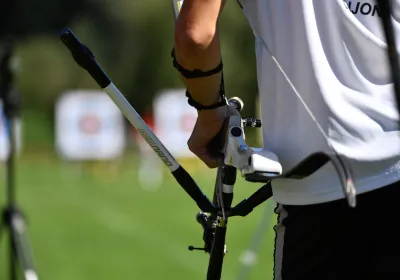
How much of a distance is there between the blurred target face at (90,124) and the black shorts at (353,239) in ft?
57.1

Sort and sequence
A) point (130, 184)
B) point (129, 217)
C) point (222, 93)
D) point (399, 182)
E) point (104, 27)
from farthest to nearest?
point (104, 27) < point (130, 184) < point (129, 217) < point (222, 93) < point (399, 182)

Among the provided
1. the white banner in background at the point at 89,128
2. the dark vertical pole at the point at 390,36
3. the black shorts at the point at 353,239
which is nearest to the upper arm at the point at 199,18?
the black shorts at the point at 353,239

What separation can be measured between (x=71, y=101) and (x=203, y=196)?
17.7 m

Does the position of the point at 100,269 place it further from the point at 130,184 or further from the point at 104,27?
the point at 104,27

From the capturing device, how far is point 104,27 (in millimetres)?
28172

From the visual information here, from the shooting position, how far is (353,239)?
199 centimetres

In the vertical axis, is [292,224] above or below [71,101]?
below

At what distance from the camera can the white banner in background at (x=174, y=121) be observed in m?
18.5

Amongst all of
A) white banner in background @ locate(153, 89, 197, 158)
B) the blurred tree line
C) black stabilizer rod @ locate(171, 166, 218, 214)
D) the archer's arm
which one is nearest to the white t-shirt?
the archer's arm

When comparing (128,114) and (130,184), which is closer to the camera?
(128,114)

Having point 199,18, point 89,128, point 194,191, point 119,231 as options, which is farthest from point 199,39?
point 89,128

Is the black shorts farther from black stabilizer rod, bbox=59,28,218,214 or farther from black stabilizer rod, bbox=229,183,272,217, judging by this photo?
black stabilizer rod, bbox=59,28,218,214

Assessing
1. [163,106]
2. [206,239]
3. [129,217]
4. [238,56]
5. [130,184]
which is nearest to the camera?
[206,239]

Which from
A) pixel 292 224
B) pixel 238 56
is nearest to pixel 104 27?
pixel 238 56
